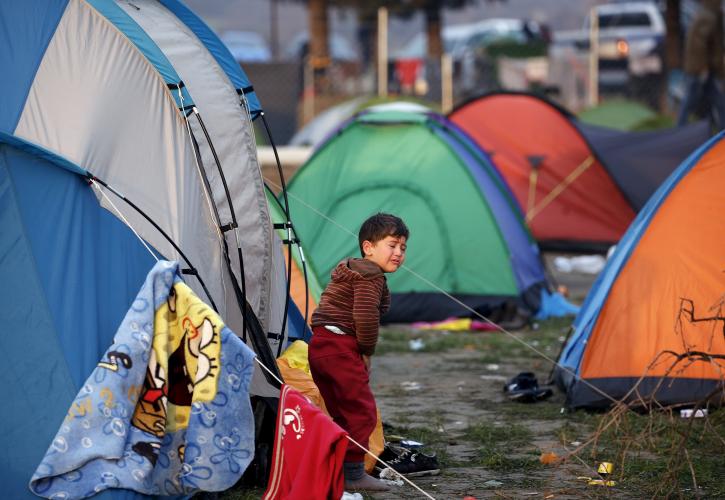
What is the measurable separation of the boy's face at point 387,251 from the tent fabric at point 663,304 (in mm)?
1788

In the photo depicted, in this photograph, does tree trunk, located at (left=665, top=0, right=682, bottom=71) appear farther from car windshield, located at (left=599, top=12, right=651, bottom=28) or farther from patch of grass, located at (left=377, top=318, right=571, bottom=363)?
patch of grass, located at (left=377, top=318, right=571, bottom=363)

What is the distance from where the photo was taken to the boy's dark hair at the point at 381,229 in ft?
20.1

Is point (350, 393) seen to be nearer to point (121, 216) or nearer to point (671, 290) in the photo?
point (121, 216)

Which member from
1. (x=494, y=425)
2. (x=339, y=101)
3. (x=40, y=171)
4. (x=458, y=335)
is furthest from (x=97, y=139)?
(x=339, y=101)

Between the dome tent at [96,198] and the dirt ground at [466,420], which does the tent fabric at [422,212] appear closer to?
the dirt ground at [466,420]

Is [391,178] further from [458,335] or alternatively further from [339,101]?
[339,101]

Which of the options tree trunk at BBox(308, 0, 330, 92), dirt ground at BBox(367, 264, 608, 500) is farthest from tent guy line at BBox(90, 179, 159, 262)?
tree trunk at BBox(308, 0, 330, 92)

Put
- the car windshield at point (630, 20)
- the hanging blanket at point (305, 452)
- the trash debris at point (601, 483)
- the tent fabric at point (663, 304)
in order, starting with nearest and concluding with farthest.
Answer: the hanging blanket at point (305, 452), the trash debris at point (601, 483), the tent fabric at point (663, 304), the car windshield at point (630, 20)

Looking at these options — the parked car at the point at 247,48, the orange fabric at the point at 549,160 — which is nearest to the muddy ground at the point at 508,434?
the orange fabric at the point at 549,160

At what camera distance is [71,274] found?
18.2ft

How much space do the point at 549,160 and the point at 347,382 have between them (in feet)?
33.0

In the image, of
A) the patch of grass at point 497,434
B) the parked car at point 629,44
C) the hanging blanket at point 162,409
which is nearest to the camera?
the hanging blanket at point 162,409

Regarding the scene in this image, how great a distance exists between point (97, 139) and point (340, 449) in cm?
166

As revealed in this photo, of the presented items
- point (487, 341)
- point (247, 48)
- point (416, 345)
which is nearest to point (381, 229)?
point (416, 345)
